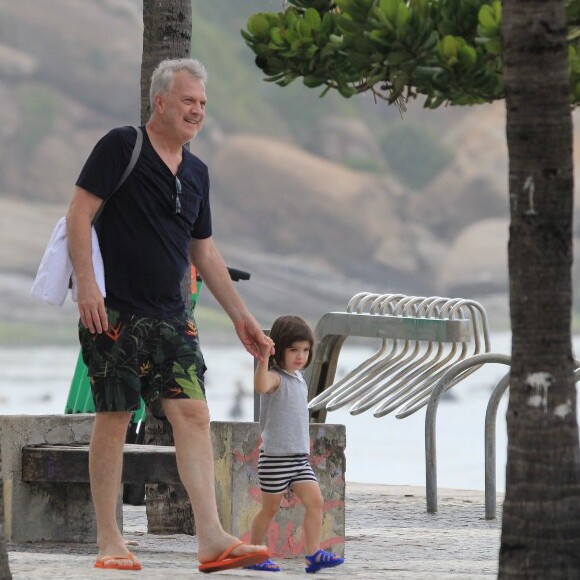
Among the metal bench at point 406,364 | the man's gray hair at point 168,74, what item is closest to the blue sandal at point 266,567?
the man's gray hair at point 168,74

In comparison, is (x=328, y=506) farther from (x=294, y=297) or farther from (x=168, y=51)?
(x=294, y=297)

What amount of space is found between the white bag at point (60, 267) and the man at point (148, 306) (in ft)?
0.08

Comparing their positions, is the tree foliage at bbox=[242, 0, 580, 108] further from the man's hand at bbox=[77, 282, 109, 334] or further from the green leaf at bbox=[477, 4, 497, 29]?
the man's hand at bbox=[77, 282, 109, 334]

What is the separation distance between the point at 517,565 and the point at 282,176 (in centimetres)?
5349

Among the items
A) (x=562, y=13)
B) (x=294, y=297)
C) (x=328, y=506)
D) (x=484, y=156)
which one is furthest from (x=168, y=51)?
(x=484, y=156)

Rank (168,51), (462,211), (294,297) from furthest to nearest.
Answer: (462,211), (294,297), (168,51)

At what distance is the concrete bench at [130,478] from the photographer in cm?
639

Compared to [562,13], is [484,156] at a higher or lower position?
higher

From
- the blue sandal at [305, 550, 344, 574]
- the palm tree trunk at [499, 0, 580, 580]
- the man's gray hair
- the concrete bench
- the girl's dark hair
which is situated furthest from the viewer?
the concrete bench

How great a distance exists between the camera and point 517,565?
452cm

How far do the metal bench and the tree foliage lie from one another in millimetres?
3592

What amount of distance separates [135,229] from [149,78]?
231 cm

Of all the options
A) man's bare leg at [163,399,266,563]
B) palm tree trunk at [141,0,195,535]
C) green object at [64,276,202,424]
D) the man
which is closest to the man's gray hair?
the man

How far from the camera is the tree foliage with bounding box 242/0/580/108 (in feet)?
14.9
